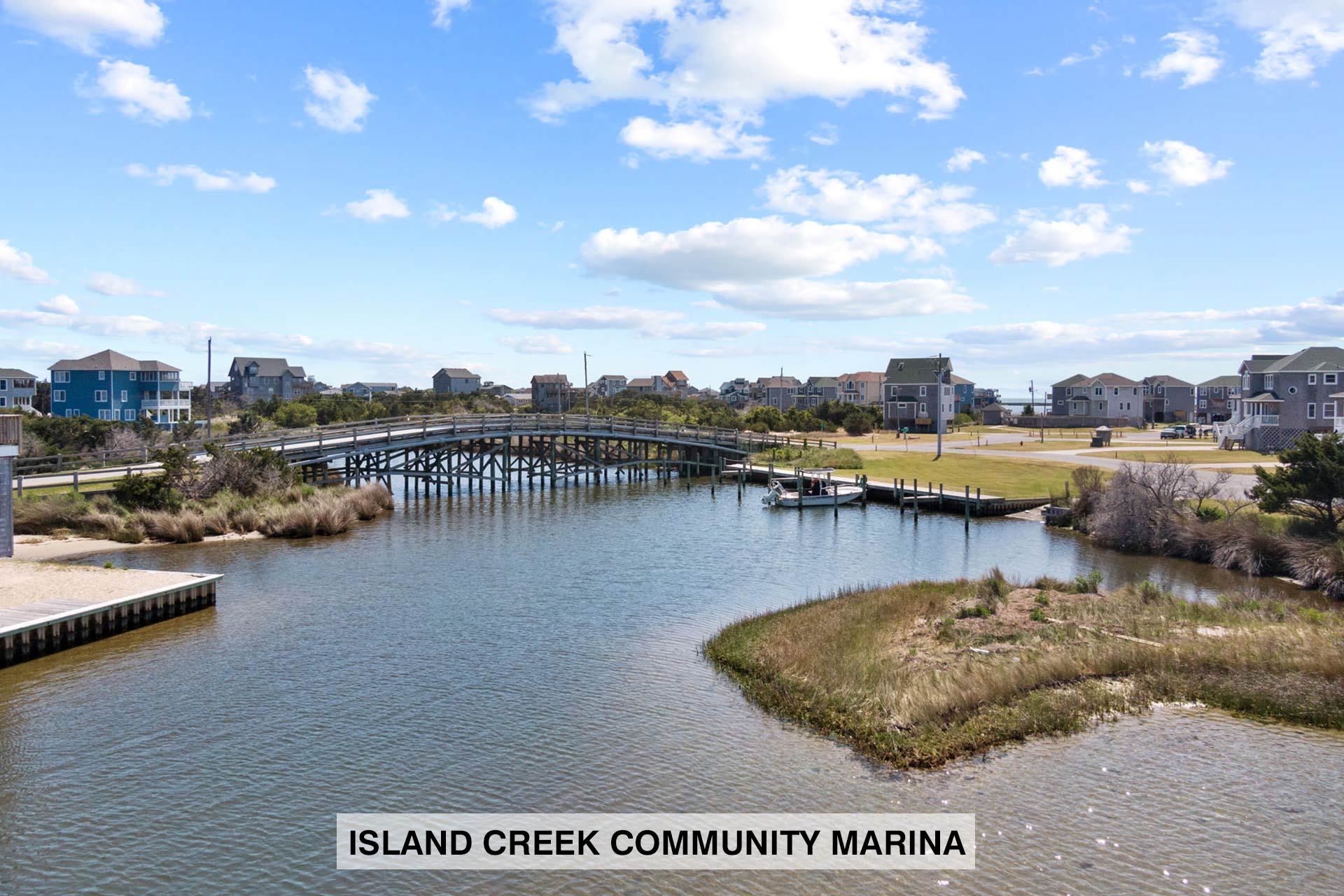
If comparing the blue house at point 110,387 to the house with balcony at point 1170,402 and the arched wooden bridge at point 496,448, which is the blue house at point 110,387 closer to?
the arched wooden bridge at point 496,448

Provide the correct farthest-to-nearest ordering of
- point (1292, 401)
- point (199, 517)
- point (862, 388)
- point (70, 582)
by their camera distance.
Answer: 1. point (862, 388)
2. point (1292, 401)
3. point (199, 517)
4. point (70, 582)

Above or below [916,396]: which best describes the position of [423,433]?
below

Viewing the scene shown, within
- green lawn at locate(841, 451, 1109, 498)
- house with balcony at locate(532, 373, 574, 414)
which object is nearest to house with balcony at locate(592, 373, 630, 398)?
house with balcony at locate(532, 373, 574, 414)

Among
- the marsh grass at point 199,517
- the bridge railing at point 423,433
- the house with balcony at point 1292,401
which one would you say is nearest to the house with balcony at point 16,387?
the bridge railing at point 423,433

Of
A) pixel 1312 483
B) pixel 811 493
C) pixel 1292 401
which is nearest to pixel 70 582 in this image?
pixel 811 493

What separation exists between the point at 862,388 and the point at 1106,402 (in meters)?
42.1

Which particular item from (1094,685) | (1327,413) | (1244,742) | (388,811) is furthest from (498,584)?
(1327,413)

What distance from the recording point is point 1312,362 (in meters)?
73.2

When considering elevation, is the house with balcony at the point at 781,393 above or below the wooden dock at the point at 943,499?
above

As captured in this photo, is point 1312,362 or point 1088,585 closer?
point 1088,585

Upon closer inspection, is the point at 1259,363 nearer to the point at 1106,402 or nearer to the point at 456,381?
the point at 1106,402

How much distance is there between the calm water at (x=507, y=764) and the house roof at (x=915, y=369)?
90.4 metres

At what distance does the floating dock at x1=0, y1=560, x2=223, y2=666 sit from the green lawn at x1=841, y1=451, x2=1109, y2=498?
40348 mm

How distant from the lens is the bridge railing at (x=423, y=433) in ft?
153
